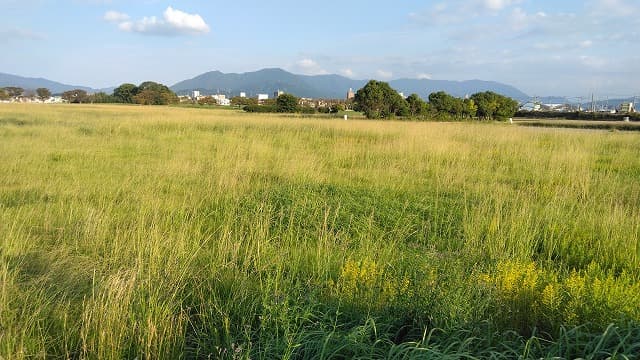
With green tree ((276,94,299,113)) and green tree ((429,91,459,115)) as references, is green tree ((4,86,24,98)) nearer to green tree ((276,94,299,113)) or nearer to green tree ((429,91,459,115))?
green tree ((276,94,299,113))

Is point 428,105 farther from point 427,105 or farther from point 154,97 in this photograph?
point 154,97

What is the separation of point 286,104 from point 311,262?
168ft

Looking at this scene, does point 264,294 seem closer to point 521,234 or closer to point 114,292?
point 114,292

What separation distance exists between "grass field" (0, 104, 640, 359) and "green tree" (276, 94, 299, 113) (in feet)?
150

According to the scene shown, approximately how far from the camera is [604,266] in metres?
3.87

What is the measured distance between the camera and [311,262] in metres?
3.68

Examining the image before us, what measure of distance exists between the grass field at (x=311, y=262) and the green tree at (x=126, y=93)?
268 feet

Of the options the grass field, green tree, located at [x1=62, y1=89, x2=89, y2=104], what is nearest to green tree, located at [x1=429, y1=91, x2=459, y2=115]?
the grass field

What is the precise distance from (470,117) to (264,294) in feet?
140

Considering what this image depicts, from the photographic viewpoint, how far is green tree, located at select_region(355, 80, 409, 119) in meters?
38.5

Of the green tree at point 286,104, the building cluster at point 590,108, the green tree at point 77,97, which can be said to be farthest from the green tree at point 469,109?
the green tree at point 77,97

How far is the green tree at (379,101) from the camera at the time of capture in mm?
38478

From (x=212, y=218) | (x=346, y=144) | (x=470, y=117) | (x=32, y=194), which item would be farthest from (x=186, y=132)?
(x=470, y=117)

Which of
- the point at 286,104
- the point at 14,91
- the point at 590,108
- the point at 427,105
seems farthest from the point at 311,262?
the point at 14,91
